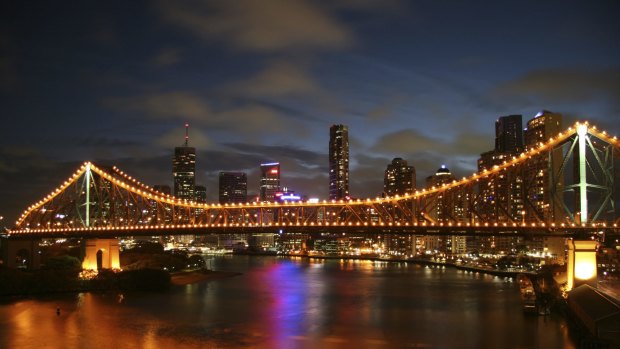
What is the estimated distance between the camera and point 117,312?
169 ft

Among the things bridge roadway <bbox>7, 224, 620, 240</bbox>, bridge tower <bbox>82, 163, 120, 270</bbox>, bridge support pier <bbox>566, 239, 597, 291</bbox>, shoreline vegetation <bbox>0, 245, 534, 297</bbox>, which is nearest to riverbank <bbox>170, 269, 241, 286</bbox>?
shoreline vegetation <bbox>0, 245, 534, 297</bbox>

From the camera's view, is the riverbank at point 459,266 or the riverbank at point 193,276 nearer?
the riverbank at point 193,276

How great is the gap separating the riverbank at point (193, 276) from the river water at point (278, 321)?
13.1m

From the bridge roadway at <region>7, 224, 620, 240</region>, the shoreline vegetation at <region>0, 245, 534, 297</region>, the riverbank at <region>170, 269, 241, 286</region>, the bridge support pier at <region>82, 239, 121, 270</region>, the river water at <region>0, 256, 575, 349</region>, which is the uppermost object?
the bridge roadway at <region>7, 224, 620, 240</region>

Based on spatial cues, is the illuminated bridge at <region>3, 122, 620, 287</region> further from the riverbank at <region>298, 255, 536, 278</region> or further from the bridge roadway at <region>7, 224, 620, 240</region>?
the riverbank at <region>298, 255, 536, 278</region>

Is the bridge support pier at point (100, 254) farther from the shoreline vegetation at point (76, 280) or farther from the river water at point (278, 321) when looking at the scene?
the river water at point (278, 321)

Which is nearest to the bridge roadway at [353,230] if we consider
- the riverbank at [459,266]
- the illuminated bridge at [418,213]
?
the illuminated bridge at [418,213]

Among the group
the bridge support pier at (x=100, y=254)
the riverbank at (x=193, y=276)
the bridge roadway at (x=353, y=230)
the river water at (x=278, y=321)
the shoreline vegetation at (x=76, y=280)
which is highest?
the bridge roadway at (x=353, y=230)

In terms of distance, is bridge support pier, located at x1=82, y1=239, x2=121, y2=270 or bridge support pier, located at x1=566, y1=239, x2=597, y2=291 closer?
bridge support pier, located at x1=566, y1=239, x2=597, y2=291

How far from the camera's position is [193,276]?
91.3m

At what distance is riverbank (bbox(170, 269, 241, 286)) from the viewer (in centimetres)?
8284

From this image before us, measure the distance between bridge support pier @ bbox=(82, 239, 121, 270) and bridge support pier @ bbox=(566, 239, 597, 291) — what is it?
170 ft

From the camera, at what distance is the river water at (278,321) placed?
4009cm

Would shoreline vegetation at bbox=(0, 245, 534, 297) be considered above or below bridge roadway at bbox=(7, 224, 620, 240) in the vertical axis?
below
